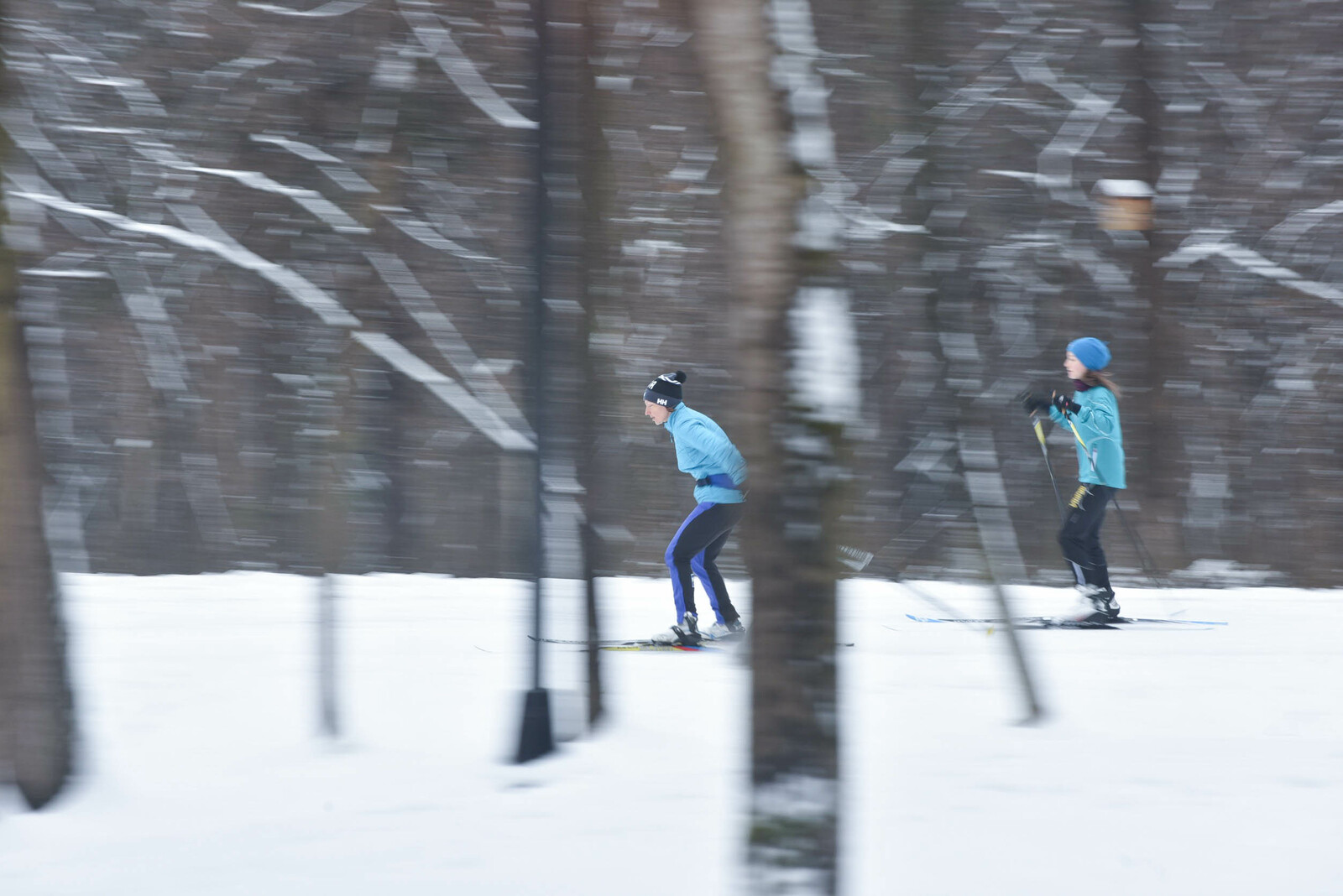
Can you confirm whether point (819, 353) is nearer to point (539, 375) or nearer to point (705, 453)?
point (539, 375)

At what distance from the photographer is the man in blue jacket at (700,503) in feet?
25.6

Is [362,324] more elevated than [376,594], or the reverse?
[362,324]

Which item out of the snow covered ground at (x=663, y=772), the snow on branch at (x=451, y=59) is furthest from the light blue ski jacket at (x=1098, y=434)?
the snow on branch at (x=451, y=59)

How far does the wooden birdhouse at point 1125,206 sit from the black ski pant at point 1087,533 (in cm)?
493

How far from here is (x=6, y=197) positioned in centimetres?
497

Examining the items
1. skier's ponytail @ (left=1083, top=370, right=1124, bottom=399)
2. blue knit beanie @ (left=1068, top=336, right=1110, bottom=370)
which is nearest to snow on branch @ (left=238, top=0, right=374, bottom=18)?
blue knit beanie @ (left=1068, top=336, right=1110, bottom=370)

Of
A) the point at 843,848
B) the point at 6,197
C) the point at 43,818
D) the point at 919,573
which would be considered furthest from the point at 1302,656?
the point at 6,197

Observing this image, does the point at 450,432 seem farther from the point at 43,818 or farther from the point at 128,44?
the point at 43,818

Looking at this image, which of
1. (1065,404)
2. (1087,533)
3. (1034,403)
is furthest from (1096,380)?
(1087,533)

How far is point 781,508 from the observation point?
129 inches

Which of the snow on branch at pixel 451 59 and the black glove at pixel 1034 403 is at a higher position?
the snow on branch at pixel 451 59

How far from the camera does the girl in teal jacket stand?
8.37 m

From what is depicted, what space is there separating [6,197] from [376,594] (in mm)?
7055

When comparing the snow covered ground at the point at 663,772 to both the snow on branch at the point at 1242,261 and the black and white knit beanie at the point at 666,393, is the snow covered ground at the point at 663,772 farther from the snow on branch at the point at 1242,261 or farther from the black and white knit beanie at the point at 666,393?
the snow on branch at the point at 1242,261
